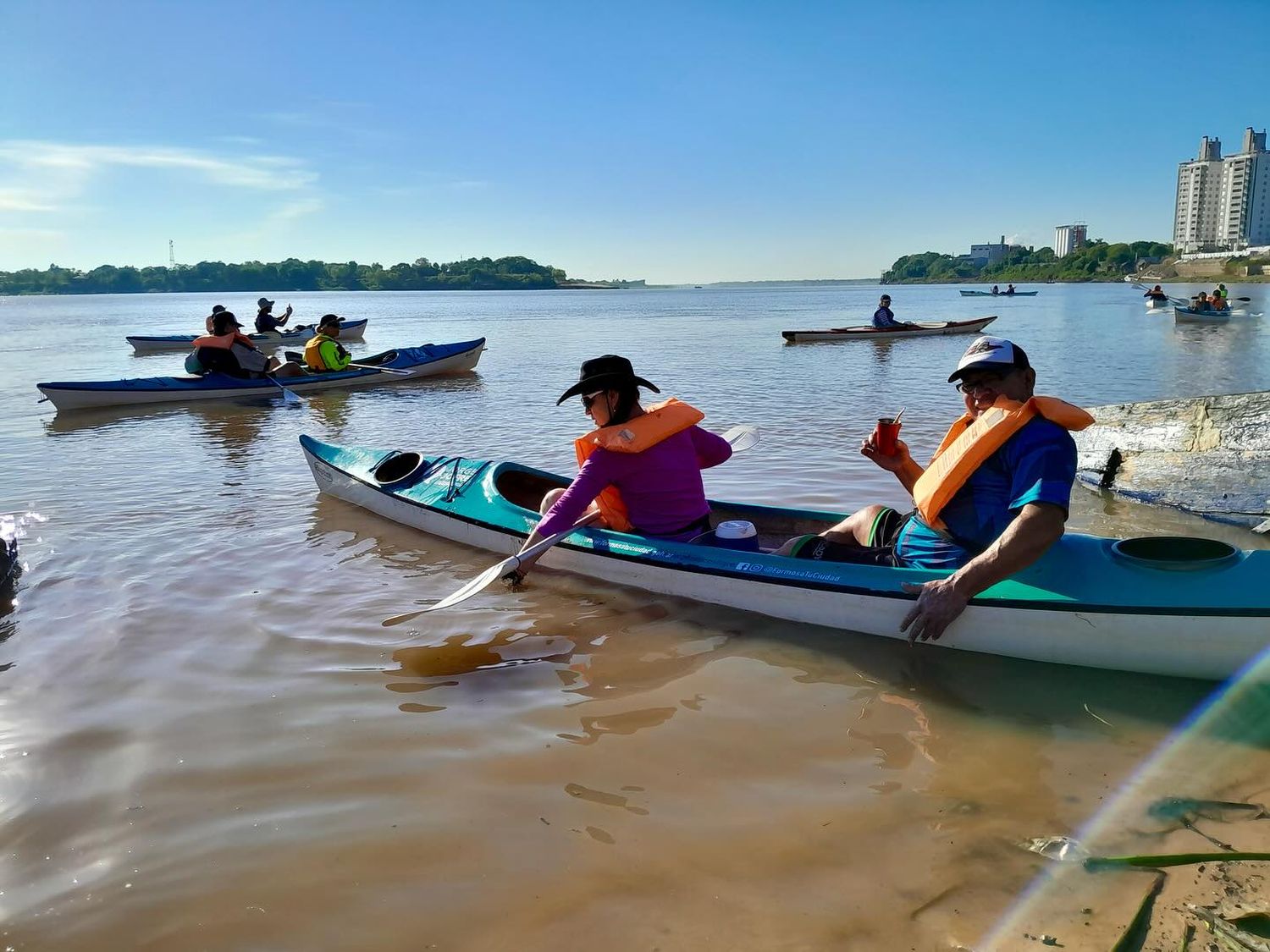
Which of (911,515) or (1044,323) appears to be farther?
(1044,323)

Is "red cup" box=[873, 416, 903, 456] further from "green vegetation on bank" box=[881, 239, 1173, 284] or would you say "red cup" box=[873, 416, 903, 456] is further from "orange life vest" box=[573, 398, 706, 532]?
"green vegetation on bank" box=[881, 239, 1173, 284]

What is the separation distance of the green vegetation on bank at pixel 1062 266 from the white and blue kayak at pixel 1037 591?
459 feet

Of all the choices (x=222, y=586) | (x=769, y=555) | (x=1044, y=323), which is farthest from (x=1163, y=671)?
(x=1044, y=323)

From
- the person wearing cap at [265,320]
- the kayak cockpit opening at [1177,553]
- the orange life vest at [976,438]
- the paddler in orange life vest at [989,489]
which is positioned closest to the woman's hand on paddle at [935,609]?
the paddler in orange life vest at [989,489]

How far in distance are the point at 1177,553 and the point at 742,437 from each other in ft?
10.4

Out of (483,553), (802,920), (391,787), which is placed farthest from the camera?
(483,553)

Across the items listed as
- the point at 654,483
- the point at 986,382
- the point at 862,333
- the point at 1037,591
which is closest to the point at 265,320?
the point at 862,333

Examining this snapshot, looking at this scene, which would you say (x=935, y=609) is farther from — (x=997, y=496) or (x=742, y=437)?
(x=742, y=437)

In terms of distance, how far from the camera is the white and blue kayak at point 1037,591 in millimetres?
3701

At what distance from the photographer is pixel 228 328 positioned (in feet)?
50.8

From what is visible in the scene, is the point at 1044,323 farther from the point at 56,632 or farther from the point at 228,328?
the point at 56,632

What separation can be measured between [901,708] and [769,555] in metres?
1.15

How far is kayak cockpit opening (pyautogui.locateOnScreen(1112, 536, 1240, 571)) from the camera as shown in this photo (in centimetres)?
378

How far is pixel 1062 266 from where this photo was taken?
134250mm
